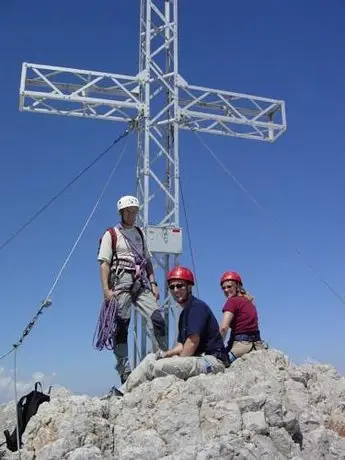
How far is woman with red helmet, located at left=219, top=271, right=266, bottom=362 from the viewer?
23.0 feet

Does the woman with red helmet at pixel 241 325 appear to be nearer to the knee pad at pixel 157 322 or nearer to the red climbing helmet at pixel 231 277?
the red climbing helmet at pixel 231 277

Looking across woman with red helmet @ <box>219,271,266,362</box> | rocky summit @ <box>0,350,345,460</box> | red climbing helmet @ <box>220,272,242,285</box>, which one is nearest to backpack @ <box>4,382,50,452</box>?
rocky summit @ <box>0,350,345,460</box>

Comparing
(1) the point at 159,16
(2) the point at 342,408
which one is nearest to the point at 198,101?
(1) the point at 159,16

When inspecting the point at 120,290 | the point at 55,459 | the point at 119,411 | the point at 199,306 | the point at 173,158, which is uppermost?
the point at 173,158

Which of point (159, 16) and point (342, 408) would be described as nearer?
point (342, 408)

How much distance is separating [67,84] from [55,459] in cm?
929

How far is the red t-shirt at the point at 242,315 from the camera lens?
7062 mm

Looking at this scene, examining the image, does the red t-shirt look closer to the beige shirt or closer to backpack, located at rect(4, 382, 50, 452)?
the beige shirt

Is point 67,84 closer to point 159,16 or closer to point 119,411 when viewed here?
point 159,16

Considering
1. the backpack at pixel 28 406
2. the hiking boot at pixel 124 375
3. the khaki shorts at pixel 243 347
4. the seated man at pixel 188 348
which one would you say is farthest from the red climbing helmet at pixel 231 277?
the backpack at pixel 28 406

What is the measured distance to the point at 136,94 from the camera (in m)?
12.2

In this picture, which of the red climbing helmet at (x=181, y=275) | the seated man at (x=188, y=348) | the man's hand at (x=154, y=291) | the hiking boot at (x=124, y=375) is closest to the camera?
the seated man at (x=188, y=348)

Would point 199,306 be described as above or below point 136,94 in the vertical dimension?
below

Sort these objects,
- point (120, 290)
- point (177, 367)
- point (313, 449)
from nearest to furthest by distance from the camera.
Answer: point (313, 449) < point (177, 367) < point (120, 290)
